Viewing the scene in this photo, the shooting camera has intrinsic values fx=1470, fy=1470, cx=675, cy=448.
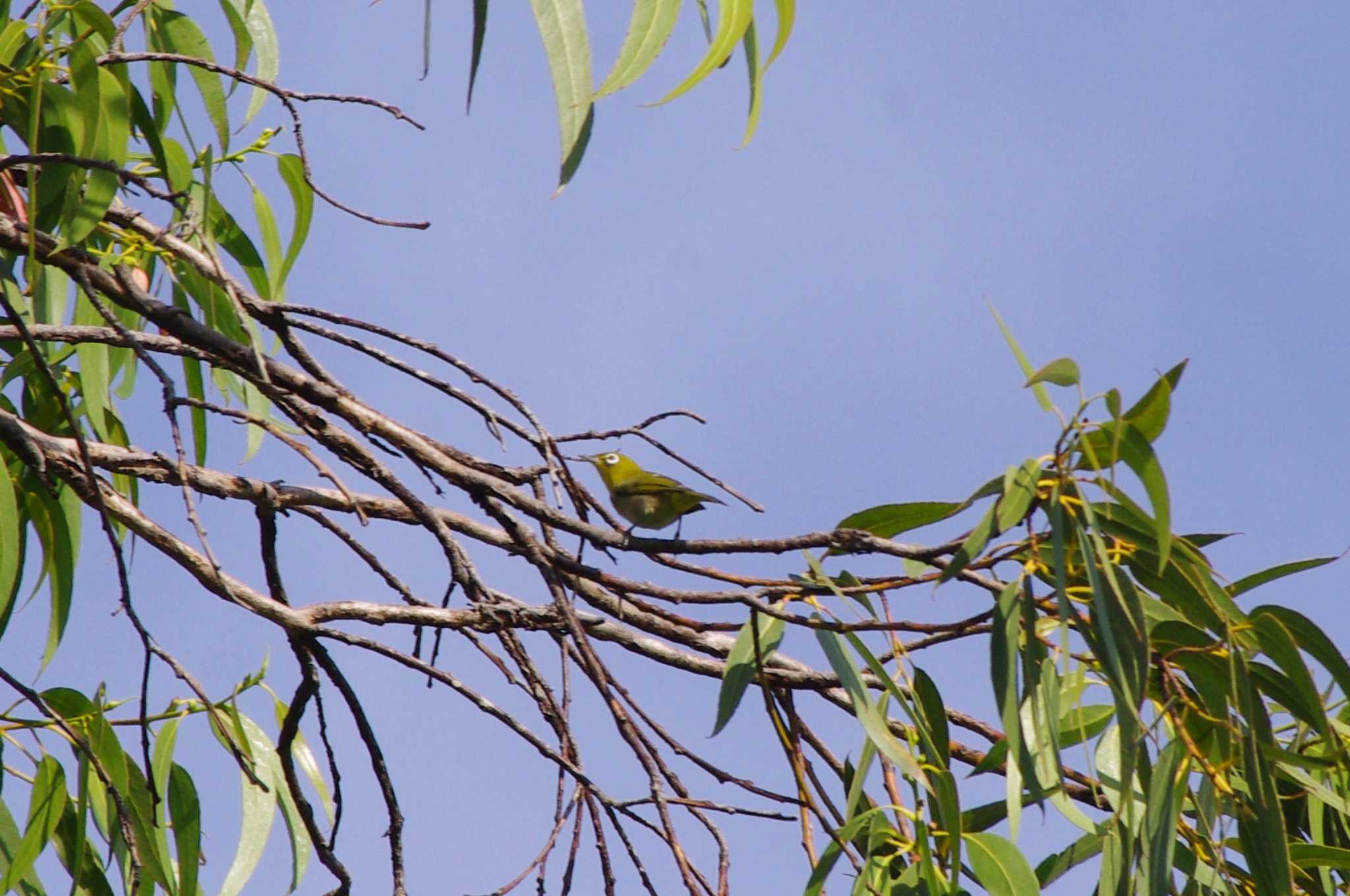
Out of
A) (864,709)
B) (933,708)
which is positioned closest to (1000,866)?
(933,708)

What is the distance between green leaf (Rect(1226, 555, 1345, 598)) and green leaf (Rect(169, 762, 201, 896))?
2.01 meters

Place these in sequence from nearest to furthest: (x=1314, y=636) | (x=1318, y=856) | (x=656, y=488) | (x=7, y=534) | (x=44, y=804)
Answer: (x=1314, y=636) < (x=1318, y=856) < (x=7, y=534) < (x=44, y=804) < (x=656, y=488)

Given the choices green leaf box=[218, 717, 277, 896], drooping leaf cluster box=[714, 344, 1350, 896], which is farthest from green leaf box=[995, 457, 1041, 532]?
green leaf box=[218, 717, 277, 896]

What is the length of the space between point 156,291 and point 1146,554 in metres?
1.96

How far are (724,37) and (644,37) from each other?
0.10m

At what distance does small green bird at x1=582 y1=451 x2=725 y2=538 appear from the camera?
4367 millimetres

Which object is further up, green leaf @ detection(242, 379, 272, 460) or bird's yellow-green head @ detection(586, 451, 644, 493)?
bird's yellow-green head @ detection(586, 451, 644, 493)

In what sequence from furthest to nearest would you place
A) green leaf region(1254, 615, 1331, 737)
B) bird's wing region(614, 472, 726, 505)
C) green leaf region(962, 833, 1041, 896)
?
bird's wing region(614, 472, 726, 505) < green leaf region(962, 833, 1041, 896) < green leaf region(1254, 615, 1331, 737)

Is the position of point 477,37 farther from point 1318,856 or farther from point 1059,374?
point 1318,856

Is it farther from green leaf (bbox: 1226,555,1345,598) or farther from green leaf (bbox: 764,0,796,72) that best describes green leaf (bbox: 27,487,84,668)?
green leaf (bbox: 1226,555,1345,598)

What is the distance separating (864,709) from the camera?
2.00 metres

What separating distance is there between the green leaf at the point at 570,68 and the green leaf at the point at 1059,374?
0.59 meters

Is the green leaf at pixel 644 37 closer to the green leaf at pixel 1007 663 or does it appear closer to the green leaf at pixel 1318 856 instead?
the green leaf at pixel 1007 663

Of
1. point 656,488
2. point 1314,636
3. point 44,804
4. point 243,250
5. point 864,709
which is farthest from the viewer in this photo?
point 656,488
